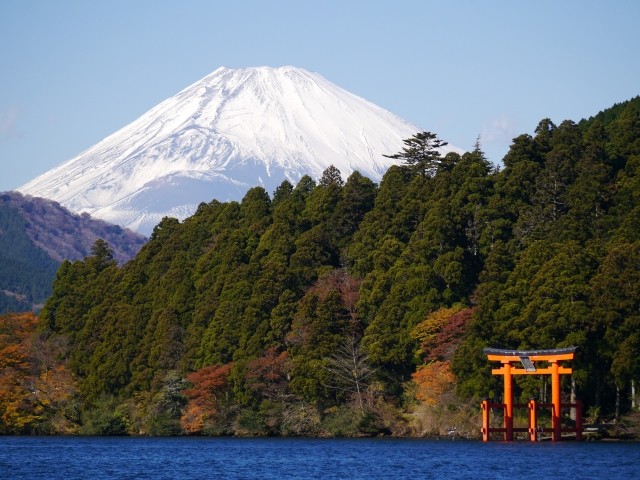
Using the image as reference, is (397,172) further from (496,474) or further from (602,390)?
(496,474)

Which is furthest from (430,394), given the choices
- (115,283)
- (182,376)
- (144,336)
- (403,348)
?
(115,283)

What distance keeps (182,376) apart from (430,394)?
514 inches

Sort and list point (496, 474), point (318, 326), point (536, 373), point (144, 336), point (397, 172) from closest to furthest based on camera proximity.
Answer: point (496, 474), point (536, 373), point (318, 326), point (144, 336), point (397, 172)

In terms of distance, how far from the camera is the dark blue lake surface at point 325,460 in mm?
27297

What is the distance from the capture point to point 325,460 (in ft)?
103

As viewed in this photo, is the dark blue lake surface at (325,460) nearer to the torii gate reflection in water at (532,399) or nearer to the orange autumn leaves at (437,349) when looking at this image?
the torii gate reflection in water at (532,399)

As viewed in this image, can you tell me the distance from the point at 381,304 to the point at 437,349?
4.61 m

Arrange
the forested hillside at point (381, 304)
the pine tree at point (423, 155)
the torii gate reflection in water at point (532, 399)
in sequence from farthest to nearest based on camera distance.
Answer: the pine tree at point (423, 155) → the forested hillside at point (381, 304) → the torii gate reflection in water at point (532, 399)

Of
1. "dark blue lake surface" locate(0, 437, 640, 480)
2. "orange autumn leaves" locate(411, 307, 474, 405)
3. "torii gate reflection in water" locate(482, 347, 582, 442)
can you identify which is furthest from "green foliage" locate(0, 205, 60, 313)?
"torii gate reflection in water" locate(482, 347, 582, 442)

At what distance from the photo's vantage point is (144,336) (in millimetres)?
51844

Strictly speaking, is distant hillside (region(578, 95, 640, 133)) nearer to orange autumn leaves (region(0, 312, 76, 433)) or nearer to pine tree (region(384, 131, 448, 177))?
pine tree (region(384, 131, 448, 177))

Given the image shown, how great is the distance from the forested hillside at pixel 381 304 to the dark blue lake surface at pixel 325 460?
10.8 ft

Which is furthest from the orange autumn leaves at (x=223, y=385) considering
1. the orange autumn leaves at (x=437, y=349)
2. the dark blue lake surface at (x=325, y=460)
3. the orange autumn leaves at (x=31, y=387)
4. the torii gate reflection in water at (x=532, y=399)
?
the torii gate reflection in water at (x=532, y=399)

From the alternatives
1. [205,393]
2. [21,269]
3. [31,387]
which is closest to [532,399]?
[205,393]
